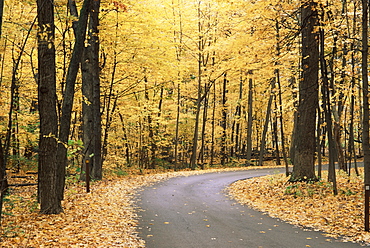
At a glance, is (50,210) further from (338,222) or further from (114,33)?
(114,33)

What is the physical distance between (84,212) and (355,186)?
9621mm

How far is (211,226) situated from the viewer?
8.08m

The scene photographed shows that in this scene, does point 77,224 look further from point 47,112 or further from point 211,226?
point 211,226

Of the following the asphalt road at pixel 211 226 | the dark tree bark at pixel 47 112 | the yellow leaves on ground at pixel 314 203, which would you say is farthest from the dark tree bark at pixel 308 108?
the dark tree bark at pixel 47 112

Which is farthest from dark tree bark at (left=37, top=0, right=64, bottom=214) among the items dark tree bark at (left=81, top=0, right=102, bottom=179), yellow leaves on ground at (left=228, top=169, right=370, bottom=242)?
yellow leaves on ground at (left=228, top=169, right=370, bottom=242)

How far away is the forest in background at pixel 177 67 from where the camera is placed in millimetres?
12391

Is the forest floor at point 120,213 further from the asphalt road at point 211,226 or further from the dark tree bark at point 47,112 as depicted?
the dark tree bark at point 47,112

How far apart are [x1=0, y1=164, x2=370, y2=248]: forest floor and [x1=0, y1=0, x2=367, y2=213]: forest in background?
6.09 ft

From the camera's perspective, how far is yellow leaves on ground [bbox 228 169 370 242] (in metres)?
8.09

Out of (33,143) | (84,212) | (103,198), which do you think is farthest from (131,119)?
(84,212)

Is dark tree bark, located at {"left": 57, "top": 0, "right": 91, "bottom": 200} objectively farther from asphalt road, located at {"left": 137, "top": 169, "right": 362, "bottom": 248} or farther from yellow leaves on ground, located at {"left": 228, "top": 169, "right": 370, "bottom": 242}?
yellow leaves on ground, located at {"left": 228, "top": 169, "right": 370, "bottom": 242}

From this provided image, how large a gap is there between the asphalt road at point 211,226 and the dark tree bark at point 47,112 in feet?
8.31

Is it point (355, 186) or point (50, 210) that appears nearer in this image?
point (50, 210)

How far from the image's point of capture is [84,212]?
902 centimetres
